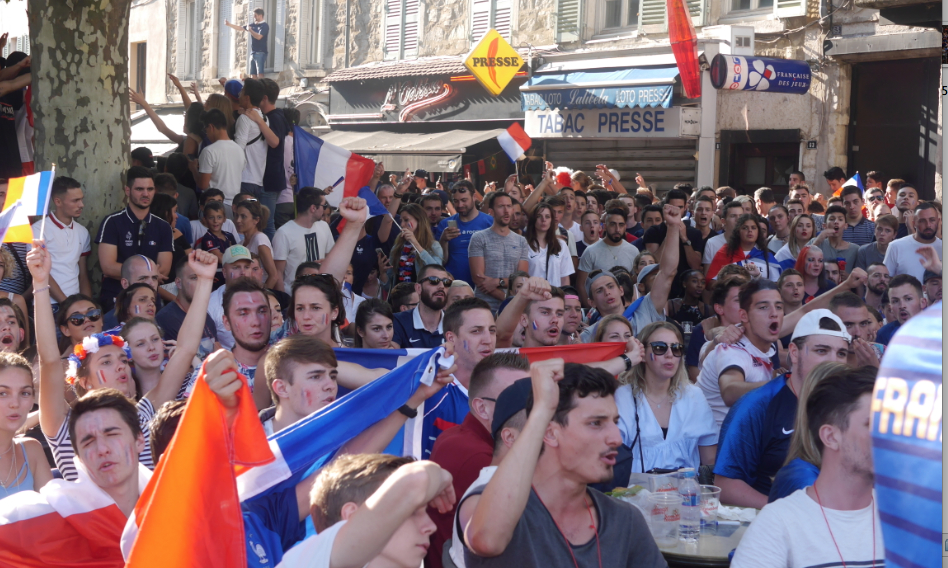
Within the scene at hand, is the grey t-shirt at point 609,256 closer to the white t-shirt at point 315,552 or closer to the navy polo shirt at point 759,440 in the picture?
the navy polo shirt at point 759,440

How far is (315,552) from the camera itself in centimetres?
272

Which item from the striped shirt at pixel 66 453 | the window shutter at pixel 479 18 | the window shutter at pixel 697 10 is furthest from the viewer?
the window shutter at pixel 479 18

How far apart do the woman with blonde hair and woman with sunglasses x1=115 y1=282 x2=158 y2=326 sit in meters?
4.17

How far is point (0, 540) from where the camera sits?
11.8 ft

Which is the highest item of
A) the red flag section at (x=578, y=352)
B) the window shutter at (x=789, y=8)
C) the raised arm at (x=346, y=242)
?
the window shutter at (x=789, y=8)

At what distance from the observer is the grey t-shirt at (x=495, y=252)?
28.4 feet

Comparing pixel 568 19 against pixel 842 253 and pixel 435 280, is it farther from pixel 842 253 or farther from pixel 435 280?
pixel 435 280

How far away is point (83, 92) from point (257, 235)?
73.8 inches

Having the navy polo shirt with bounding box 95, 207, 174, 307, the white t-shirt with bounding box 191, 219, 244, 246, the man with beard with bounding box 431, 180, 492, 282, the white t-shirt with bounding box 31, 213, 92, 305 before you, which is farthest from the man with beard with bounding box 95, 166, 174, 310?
the man with beard with bounding box 431, 180, 492, 282

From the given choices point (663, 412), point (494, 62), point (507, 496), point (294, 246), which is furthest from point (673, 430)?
point (494, 62)

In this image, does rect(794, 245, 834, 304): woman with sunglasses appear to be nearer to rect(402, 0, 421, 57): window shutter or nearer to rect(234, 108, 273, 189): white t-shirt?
rect(234, 108, 273, 189): white t-shirt

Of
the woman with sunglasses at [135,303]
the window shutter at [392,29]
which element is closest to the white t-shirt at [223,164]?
the woman with sunglasses at [135,303]

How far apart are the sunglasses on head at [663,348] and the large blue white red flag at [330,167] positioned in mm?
4493

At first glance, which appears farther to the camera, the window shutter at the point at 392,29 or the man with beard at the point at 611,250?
the window shutter at the point at 392,29
